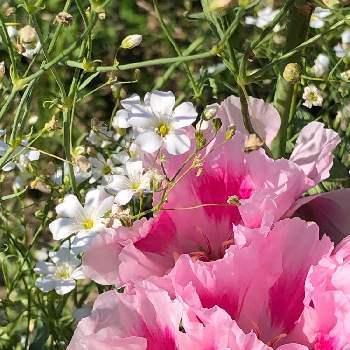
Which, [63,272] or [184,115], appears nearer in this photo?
[184,115]

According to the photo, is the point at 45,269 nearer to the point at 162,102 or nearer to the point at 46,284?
the point at 46,284

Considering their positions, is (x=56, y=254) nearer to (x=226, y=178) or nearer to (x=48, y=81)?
(x=226, y=178)

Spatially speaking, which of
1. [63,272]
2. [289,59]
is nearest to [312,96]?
[289,59]

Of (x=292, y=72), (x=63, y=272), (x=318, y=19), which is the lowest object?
(x=63, y=272)

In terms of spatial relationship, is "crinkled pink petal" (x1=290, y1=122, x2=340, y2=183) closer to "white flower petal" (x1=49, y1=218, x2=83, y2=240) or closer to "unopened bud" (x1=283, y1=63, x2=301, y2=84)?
"unopened bud" (x1=283, y1=63, x2=301, y2=84)

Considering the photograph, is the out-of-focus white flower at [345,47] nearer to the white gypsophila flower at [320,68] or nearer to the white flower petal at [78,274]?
the white gypsophila flower at [320,68]

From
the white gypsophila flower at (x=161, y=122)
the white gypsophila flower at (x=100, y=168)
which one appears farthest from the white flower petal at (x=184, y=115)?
the white gypsophila flower at (x=100, y=168)

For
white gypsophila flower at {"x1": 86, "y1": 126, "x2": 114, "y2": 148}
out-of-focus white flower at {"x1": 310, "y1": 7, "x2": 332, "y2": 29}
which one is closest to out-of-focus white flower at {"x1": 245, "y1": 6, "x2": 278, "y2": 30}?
out-of-focus white flower at {"x1": 310, "y1": 7, "x2": 332, "y2": 29}
